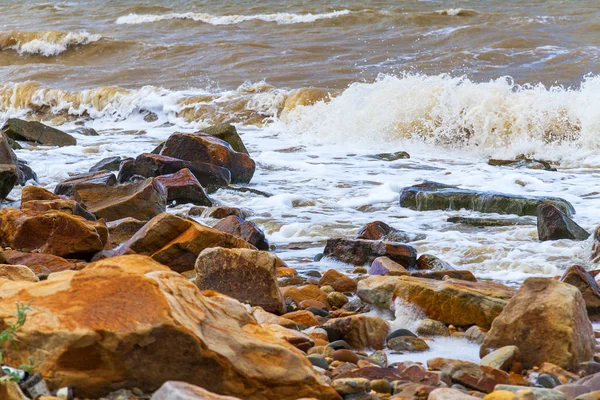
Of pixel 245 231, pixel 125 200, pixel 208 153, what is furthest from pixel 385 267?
pixel 208 153

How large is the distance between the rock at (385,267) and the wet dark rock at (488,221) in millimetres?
1499

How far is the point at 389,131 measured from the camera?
1076cm

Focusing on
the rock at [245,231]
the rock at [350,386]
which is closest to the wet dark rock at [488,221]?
the rock at [245,231]

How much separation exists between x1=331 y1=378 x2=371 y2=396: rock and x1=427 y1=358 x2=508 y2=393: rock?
1.19 ft

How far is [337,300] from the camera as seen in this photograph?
4164mm

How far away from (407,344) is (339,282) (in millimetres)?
→ 1113

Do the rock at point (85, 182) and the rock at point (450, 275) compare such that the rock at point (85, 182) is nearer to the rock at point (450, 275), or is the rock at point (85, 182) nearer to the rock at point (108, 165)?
the rock at point (108, 165)

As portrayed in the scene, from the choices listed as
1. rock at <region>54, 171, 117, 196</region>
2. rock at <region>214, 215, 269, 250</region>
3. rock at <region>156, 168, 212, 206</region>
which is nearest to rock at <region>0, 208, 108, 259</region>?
rock at <region>214, 215, 269, 250</region>

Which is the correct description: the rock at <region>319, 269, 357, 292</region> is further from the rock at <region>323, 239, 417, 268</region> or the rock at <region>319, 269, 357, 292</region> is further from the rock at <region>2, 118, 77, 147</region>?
the rock at <region>2, 118, 77, 147</region>

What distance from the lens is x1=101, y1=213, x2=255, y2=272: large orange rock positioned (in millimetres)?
4789

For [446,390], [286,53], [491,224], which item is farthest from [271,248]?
[286,53]

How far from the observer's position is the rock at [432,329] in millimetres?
3557

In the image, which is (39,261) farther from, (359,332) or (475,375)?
(475,375)

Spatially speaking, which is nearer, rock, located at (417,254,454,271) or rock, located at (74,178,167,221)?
rock, located at (417,254,454,271)
